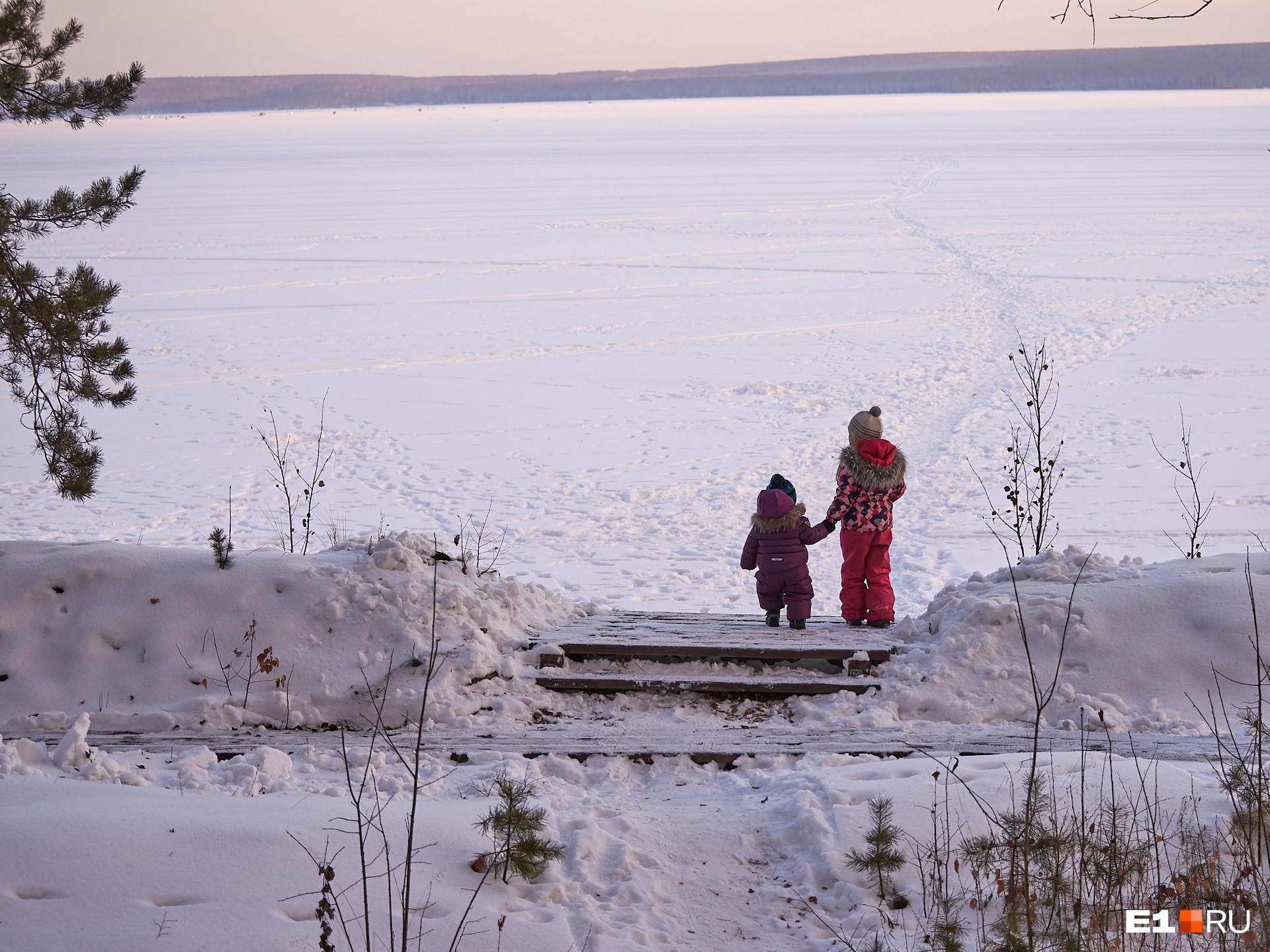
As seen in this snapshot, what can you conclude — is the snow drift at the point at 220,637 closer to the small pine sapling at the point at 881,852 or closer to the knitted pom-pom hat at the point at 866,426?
the small pine sapling at the point at 881,852

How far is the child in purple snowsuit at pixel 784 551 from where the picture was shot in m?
6.35

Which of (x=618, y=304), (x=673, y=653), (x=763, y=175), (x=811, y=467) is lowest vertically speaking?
(x=673, y=653)

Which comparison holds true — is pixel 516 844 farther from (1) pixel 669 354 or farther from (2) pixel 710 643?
(1) pixel 669 354

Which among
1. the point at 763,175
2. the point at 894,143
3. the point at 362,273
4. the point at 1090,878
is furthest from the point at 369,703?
the point at 894,143

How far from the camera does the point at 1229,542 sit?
9.32 meters

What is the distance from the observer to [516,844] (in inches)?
143

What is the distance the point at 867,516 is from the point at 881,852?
2.92m

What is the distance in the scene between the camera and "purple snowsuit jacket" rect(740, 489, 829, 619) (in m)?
6.36

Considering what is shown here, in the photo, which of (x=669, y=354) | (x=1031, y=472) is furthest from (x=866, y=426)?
(x=669, y=354)

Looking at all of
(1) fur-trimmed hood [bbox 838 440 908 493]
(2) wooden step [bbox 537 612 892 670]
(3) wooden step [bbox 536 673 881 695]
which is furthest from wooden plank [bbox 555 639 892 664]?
(1) fur-trimmed hood [bbox 838 440 908 493]

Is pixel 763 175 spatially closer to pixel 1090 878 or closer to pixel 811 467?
pixel 811 467

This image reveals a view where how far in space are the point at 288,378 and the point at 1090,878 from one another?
43.6 ft
